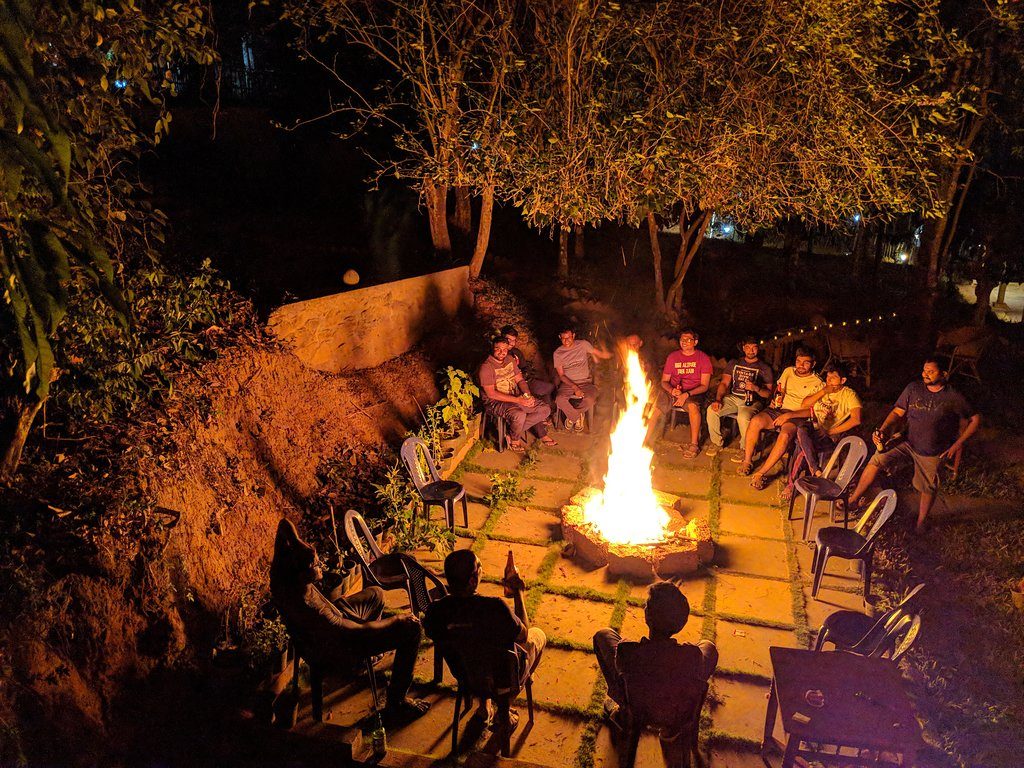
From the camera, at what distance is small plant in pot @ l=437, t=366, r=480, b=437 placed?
8445 millimetres

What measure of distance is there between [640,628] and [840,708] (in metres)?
1.88

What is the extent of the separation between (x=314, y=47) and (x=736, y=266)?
39.9ft

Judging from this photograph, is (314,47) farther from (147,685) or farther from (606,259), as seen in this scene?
(147,685)

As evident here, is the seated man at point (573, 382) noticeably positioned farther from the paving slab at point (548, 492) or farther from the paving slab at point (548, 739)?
the paving slab at point (548, 739)

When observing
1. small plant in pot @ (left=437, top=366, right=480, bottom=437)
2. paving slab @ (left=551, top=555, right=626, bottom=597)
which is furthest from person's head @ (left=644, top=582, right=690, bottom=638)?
small plant in pot @ (left=437, top=366, right=480, bottom=437)

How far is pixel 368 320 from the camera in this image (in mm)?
9000

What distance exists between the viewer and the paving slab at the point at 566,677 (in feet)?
15.7

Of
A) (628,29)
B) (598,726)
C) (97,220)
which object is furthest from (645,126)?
(598,726)

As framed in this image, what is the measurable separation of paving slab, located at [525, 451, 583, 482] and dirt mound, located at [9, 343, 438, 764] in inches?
73.1

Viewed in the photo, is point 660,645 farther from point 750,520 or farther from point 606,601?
point 750,520

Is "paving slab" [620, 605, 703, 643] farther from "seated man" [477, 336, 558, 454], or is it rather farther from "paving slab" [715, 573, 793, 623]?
"seated man" [477, 336, 558, 454]

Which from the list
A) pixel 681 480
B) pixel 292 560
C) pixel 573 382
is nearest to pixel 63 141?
pixel 292 560

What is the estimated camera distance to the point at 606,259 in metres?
17.8

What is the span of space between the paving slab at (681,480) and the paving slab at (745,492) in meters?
0.22
